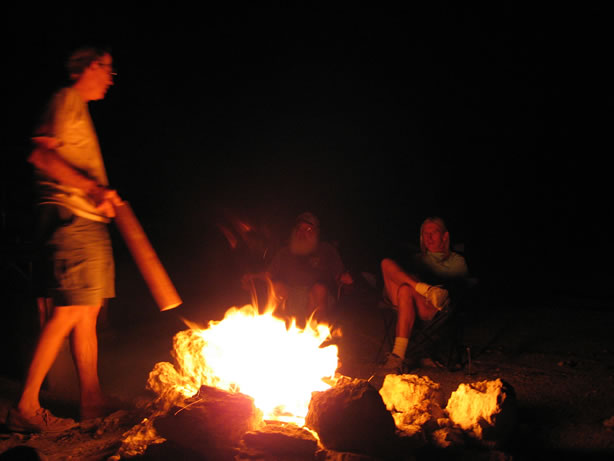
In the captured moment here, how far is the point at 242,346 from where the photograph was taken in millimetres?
3182

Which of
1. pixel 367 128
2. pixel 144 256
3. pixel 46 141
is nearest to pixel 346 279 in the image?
pixel 144 256

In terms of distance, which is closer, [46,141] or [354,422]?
[354,422]

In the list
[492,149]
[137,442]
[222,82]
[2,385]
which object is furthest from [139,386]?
[492,149]

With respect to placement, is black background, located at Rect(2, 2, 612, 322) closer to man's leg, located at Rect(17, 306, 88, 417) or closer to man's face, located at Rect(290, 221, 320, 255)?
man's face, located at Rect(290, 221, 320, 255)

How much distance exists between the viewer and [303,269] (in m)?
4.86

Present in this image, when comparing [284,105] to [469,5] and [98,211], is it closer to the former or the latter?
[469,5]

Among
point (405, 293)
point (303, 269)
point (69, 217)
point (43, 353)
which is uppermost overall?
point (69, 217)

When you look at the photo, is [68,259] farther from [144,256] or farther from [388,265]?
[388,265]

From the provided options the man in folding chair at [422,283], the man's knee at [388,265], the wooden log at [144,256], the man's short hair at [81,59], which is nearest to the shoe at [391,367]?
the man in folding chair at [422,283]

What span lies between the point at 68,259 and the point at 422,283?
99.2 inches

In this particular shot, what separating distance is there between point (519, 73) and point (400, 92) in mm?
2368

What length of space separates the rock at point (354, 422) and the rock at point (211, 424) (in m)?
0.35

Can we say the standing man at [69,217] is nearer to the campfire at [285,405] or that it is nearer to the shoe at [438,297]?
the campfire at [285,405]

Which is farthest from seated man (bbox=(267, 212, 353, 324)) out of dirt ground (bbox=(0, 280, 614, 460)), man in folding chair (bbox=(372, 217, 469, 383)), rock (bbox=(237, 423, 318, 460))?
rock (bbox=(237, 423, 318, 460))
